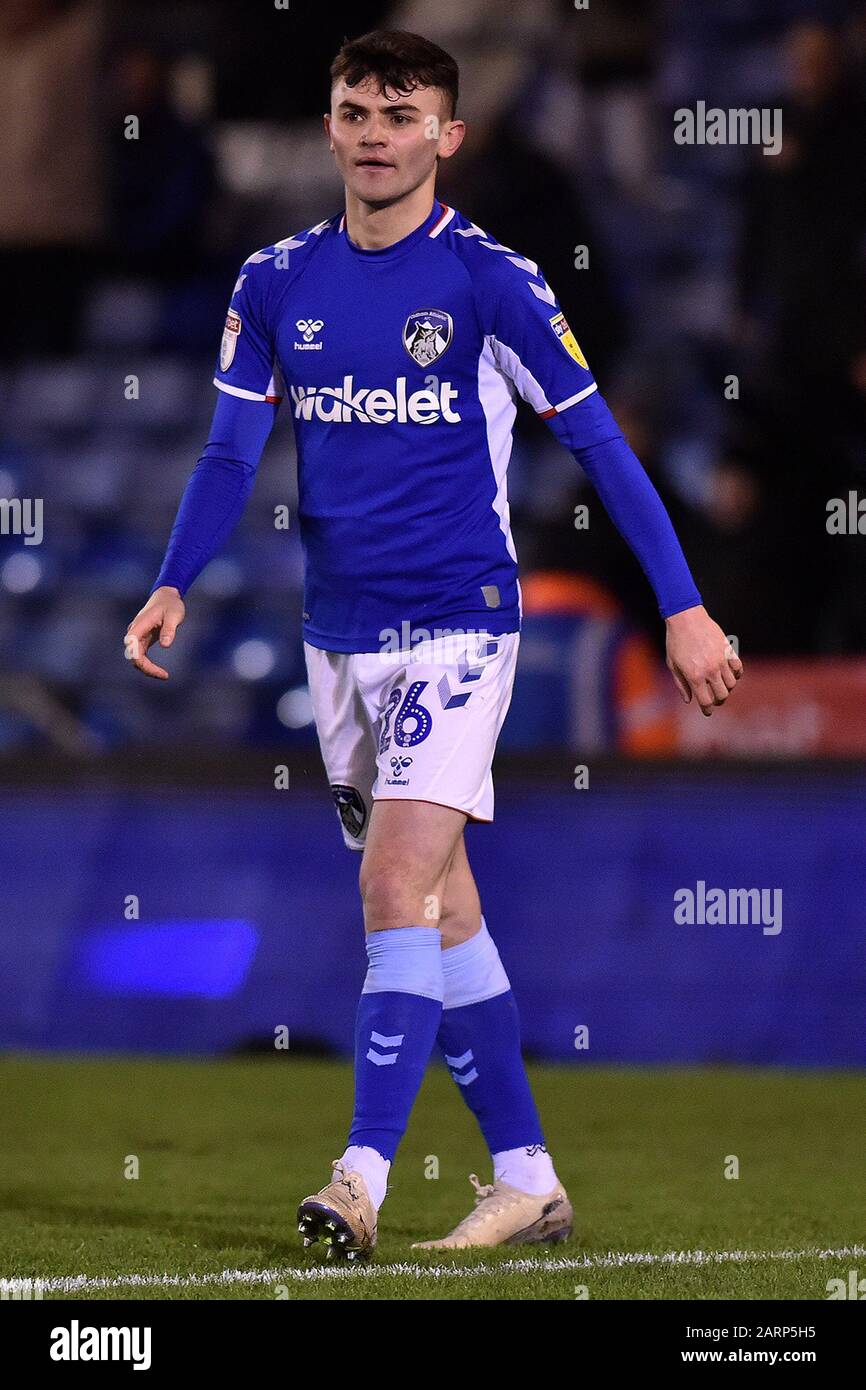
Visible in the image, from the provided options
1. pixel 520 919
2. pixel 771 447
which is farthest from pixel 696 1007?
pixel 771 447

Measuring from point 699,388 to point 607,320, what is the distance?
46 centimetres

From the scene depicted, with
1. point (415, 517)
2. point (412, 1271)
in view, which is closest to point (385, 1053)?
point (412, 1271)

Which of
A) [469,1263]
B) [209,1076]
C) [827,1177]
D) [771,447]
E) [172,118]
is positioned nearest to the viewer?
[469,1263]

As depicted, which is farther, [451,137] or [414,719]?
[451,137]

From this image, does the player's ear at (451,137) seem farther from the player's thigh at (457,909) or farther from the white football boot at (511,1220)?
the white football boot at (511,1220)

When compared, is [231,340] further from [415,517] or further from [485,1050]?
[485,1050]

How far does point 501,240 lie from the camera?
865 centimetres

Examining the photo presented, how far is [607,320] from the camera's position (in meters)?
8.83

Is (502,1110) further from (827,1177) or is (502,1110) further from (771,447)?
(771,447)

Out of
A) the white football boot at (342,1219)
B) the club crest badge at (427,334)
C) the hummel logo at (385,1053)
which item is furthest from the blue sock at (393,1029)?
the club crest badge at (427,334)

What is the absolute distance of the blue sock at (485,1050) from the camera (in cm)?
396

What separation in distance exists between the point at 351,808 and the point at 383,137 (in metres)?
1.18

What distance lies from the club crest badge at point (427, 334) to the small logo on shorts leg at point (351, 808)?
77cm

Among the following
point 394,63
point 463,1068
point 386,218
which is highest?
point 394,63
